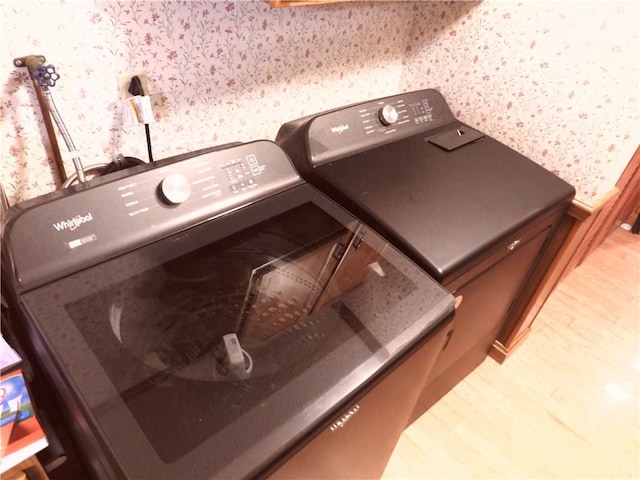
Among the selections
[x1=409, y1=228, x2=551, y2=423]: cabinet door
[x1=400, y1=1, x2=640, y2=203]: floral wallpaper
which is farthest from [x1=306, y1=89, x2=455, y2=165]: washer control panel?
[x1=409, y1=228, x2=551, y2=423]: cabinet door

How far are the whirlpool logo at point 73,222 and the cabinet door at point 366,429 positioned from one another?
1.90ft

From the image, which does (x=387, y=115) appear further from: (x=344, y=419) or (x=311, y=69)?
(x=344, y=419)

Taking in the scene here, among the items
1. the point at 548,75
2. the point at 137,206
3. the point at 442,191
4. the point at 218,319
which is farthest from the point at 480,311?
the point at 137,206

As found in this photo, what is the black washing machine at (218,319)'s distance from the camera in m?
0.59

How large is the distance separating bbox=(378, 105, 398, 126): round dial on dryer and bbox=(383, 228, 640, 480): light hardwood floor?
1116 millimetres

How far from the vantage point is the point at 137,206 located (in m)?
0.87

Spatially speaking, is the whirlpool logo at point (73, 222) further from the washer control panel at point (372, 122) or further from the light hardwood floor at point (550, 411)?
the light hardwood floor at point (550, 411)

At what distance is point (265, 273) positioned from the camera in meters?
0.86

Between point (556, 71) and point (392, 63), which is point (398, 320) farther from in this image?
point (392, 63)

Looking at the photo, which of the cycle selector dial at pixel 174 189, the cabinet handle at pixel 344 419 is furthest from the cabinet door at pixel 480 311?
the cycle selector dial at pixel 174 189

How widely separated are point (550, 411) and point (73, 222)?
182cm

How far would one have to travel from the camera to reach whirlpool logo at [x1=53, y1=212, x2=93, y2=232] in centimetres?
79

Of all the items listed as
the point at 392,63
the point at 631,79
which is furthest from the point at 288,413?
the point at 392,63

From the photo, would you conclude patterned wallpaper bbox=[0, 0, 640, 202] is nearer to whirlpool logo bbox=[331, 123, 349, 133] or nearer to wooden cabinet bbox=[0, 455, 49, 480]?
whirlpool logo bbox=[331, 123, 349, 133]
